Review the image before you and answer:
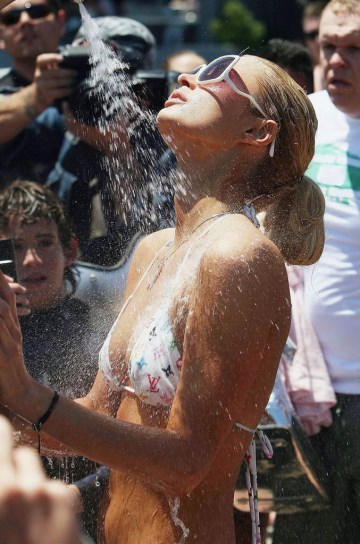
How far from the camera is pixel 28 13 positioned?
4.28 m

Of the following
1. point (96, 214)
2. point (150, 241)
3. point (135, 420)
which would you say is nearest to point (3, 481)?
point (135, 420)

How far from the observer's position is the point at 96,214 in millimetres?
3678

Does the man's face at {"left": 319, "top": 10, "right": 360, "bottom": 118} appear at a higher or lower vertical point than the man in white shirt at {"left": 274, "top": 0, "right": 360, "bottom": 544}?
higher

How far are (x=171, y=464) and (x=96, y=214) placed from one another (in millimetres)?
1909

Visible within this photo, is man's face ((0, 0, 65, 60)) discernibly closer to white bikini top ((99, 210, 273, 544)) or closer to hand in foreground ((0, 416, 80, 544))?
white bikini top ((99, 210, 273, 544))

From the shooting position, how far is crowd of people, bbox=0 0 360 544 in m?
1.89

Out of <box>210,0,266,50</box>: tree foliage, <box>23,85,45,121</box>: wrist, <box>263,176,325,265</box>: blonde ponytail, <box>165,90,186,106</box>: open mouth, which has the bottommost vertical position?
<box>210,0,266,50</box>: tree foliage

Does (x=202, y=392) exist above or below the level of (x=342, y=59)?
above

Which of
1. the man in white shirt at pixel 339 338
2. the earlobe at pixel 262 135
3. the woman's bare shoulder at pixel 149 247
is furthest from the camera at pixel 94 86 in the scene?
the earlobe at pixel 262 135

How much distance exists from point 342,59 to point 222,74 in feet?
5.23

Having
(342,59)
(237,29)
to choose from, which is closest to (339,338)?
(342,59)

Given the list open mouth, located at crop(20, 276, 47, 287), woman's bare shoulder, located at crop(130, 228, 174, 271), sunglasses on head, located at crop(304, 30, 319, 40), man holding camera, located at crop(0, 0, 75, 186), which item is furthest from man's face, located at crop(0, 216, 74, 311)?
sunglasses on head, located at crop(304, 30, 319, 40)

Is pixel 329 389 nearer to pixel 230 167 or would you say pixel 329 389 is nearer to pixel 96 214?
pixel 96 214

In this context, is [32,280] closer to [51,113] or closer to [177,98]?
[51,113]
